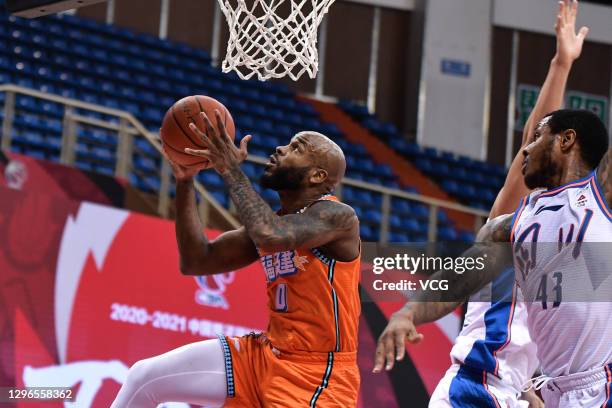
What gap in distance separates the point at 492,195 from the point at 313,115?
9.97 feet

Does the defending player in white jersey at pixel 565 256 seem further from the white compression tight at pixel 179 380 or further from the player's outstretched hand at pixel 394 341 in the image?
the white compression tight at pixel 179 380

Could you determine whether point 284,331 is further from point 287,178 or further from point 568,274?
point 568,274

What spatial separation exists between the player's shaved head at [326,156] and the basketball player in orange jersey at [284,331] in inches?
5.5

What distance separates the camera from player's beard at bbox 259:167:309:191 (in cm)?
428

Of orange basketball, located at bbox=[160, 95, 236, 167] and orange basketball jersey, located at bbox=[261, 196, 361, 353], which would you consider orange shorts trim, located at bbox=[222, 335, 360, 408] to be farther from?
orange basketball, located at bbox=[160, 95, 236, 167]

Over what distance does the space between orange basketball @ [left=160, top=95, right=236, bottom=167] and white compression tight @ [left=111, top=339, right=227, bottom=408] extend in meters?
0.84

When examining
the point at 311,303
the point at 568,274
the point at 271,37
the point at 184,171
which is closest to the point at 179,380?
the point at 311,303

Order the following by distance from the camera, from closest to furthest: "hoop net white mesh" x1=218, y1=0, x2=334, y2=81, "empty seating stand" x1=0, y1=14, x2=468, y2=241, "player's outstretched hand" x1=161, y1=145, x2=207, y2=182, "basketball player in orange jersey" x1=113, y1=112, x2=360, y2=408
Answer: "basketball player in orange jersey" x1=113, y1=112, x2=360, y2=408
"player's outstretched hand" x1=161, y1=145, x2=207, y2=182
"hoop net white mesh" x1=218, y1=0, x2=334, y2=81
"empty seating stand" x1=0, y1=14, x2=468, y2=241

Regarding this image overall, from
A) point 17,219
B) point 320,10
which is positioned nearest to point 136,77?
point 17,219

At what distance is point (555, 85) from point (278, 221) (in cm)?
147

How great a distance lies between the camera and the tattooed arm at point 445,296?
333 cm

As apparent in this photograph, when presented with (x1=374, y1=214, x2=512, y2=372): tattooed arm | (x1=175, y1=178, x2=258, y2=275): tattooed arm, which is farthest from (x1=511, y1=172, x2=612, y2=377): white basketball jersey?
(x1=175, y1=178, x2=258, y2=275): tattooed arm

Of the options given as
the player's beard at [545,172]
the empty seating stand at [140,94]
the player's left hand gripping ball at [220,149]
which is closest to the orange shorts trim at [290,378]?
the player's left hand gripping ball at [220,149]

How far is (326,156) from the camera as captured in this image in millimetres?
4344
